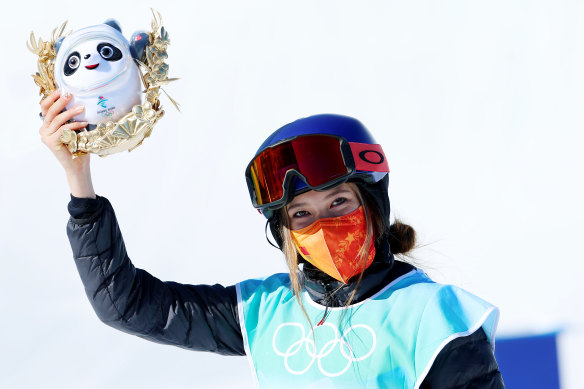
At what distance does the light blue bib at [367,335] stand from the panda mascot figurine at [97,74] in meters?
0.88

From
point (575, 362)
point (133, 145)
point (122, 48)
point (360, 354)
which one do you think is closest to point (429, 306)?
point (360, 354)

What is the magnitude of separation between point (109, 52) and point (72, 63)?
13 cm

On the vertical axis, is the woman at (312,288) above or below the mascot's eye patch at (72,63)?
below

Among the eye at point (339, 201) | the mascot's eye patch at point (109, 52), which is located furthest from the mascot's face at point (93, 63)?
the eye at point (339, 201)

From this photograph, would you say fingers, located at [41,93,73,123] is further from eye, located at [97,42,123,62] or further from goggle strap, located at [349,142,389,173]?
goggle strap, located at [349,142,389,173]

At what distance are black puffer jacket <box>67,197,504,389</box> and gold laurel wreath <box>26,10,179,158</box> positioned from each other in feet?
0.70

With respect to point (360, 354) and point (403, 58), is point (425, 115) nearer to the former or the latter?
point (403, 58)

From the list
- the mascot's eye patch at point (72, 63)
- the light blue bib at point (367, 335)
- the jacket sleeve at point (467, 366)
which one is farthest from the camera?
the mascot's eye patch at point (72, 63)

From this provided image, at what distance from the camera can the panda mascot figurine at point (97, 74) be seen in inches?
94.3

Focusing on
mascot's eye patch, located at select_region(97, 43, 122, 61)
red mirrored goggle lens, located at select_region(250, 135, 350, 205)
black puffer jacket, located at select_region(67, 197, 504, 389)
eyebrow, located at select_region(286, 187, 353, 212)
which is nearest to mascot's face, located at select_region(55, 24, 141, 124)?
mascot's eye patch, located at select_region(97, 43, 122, 61)

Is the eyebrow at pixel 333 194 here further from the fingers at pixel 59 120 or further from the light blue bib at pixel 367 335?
the fingers at pixel 59 120

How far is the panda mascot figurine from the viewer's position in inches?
94.3

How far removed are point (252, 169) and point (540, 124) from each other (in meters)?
3.06

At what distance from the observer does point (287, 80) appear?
5352 millimetres
